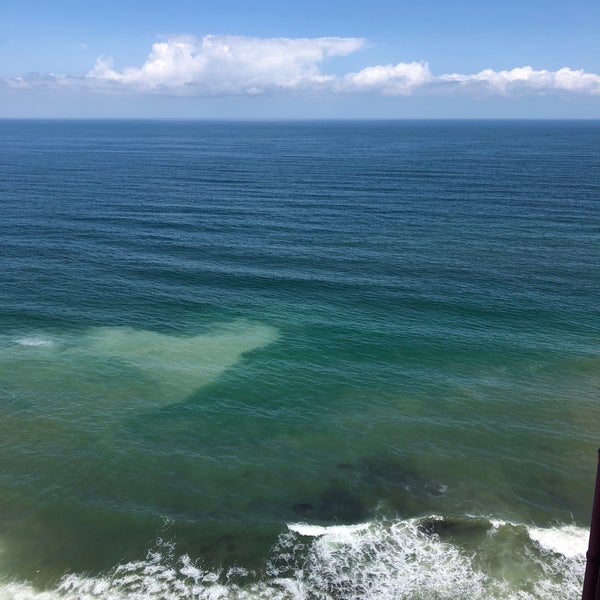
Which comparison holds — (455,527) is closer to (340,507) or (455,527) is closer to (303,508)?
(340,507)

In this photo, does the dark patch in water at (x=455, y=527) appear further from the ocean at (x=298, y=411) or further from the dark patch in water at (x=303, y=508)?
the dark patch in water at (x=303, y=508)

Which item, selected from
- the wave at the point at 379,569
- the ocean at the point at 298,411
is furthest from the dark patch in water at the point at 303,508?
the wave at the point at 379,569

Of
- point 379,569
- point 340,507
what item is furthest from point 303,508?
point 379,569

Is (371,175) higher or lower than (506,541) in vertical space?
higher

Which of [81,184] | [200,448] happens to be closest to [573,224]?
[200,448]

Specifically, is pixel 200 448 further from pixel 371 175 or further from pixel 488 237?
pixel 371 175

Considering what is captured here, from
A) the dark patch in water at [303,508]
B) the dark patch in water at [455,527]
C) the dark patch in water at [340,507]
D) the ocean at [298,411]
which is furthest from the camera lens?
the dark patch in water at [303,508]
